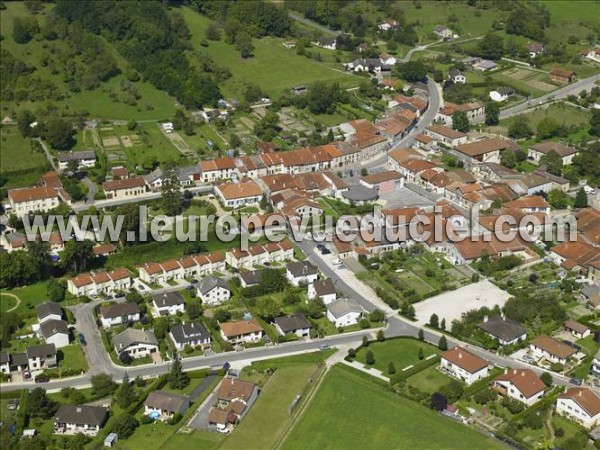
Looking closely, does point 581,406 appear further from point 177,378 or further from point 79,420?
point 79,420

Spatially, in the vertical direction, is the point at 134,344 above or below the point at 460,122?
below

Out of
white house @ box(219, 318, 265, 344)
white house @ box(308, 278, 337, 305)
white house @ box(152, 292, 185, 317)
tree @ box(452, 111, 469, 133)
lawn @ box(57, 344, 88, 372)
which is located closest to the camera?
lawn @ box(57, 344, 88, 372)

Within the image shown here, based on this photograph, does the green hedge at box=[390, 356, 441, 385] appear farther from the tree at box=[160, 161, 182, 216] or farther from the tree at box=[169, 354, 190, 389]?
the tree at box=[160, 161, 182, 216]

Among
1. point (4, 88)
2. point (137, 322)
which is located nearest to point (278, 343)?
point (137, 322)

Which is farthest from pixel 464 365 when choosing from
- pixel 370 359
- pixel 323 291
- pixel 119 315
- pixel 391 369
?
pixel 119 315

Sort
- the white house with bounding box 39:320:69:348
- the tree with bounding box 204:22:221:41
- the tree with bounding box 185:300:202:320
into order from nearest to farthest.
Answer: the white house with bounding box 39:320:69:348
the tree with bounding box 185:300:202:320
the tree with bounding box 204:22:221:41

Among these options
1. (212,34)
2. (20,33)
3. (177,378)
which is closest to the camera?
(177,378)

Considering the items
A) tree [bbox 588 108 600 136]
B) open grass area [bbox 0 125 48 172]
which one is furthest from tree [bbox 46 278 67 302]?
tree [bbox 588 108 600 136]

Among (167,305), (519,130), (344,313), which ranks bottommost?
(167,305)
